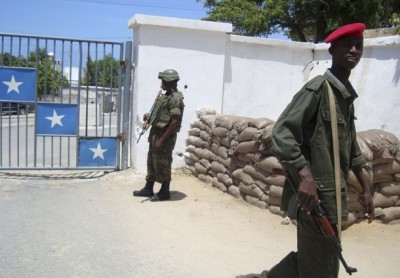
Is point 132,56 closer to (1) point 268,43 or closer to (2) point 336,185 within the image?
(1) point 268,43

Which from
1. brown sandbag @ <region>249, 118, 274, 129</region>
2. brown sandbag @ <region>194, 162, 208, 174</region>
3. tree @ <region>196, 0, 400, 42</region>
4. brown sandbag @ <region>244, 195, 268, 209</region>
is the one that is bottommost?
brown sandbag @ <region>244, 195, 268, 209</region>

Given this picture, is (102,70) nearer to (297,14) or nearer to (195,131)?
(195,131)

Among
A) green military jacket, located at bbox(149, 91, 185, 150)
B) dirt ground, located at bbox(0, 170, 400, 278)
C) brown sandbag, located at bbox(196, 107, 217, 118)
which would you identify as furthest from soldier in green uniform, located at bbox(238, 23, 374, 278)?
brown sandbag, located at bbox(196, 107, 217, 118)

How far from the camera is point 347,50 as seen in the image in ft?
7.74

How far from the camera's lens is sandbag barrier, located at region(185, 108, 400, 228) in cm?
445

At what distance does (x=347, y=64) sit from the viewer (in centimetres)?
239

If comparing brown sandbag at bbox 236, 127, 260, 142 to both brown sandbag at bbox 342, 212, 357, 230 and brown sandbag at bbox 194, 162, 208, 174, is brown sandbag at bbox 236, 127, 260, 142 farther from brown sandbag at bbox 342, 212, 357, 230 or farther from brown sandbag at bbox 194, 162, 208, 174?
brown sandbag at bbox 342, 212, 357, 230

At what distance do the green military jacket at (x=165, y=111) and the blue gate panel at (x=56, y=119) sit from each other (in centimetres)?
163

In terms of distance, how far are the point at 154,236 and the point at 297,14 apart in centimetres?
1441

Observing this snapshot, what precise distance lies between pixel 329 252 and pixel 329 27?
16.3 m

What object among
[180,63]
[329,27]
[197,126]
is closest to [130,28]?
[180,63]

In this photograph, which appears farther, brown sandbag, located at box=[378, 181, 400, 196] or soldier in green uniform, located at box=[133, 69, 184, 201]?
soldier in green uniform, located at box=[133, 69, 184, 201]

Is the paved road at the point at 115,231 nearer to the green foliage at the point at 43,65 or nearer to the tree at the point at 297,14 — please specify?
the green foliage at the point at 43,65

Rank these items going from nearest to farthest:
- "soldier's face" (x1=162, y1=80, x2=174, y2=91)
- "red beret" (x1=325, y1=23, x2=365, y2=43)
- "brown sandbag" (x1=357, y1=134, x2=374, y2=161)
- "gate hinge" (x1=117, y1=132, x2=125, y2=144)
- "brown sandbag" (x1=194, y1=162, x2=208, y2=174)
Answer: "red beret" (x1=325, y1=23, x2=365, y2=43) → "brown sandbag" (x1=357, y1=134, x2=374, y2=161) → "soldier's face" (x1=162, y1=80, x2=174, y2=91) → "brown sandbag" (x1=194, y1=162, x2=208, y2=174) → "gate hinge" (x1=117, y1=132, x2=125, y2=144)
